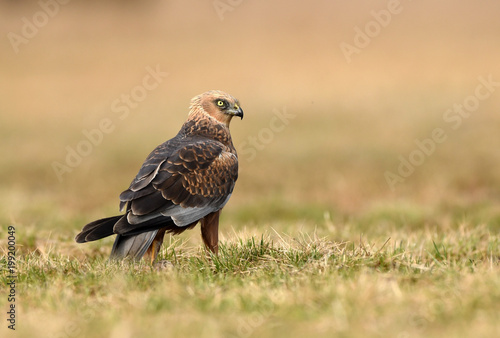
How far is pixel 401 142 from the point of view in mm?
15812

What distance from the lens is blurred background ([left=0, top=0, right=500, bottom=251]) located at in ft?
39.2

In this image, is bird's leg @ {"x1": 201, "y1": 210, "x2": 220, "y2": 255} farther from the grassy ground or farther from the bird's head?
the bird's head

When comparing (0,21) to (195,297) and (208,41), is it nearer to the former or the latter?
(208,41)

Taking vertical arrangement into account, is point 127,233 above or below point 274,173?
above

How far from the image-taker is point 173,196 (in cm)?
631

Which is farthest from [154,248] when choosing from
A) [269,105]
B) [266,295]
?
[269,105]

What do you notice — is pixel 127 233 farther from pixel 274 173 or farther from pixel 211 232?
pixel 274 173

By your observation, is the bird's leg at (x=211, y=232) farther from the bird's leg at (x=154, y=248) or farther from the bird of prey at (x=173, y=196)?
the bird's leg at (x=154, y=248)

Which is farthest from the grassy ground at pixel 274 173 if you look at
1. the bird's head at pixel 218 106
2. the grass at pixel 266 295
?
the bird's head at pixel 218 106

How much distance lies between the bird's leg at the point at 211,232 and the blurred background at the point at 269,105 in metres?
1.57

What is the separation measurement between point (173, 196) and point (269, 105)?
13170mm

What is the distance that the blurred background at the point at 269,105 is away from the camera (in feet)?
39.2

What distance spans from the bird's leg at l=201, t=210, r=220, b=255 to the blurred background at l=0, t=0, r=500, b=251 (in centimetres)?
157

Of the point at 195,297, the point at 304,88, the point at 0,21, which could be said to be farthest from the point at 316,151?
the point at 0,21
